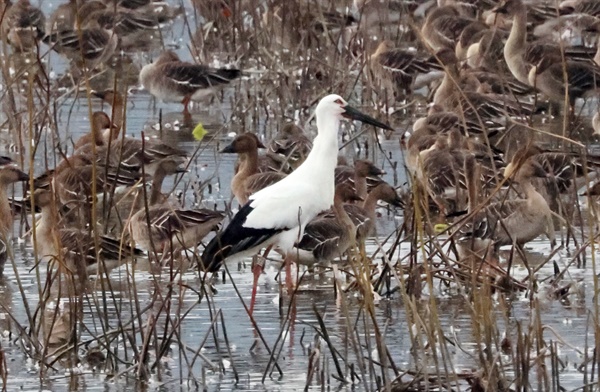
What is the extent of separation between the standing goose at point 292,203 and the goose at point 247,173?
2053 mm

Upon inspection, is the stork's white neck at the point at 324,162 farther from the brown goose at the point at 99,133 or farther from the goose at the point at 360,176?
the brown goose at the point at 99,133

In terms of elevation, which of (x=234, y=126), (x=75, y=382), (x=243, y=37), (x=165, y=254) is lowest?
(x=75, y=382)

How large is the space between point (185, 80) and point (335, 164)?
6.85 meters

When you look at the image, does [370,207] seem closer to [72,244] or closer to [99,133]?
[72,244]

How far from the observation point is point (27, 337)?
725 cm

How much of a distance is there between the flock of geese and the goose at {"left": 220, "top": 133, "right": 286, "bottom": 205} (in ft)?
0.04

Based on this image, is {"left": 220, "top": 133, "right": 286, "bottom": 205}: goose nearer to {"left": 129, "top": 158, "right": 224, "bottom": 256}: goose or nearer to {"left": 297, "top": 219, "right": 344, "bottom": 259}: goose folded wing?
{"left": 129, "top": 158, "right": 224, "bottom": 256}: goose

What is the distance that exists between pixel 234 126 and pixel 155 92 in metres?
1.66

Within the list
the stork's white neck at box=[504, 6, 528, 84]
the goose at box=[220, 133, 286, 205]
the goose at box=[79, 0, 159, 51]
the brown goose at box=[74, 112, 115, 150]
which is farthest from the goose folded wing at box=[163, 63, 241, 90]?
the goose at box=[79, 0, 159, 51]

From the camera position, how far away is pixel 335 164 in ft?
31.3

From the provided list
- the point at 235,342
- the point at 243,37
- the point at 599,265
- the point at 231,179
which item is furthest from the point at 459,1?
the point at 235,342

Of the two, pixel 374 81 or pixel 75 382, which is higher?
pixel 374 81

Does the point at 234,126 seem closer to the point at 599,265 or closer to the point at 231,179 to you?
the point at 231,179

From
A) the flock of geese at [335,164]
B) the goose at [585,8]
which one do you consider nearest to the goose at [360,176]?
the flock of geese at [335,164]
